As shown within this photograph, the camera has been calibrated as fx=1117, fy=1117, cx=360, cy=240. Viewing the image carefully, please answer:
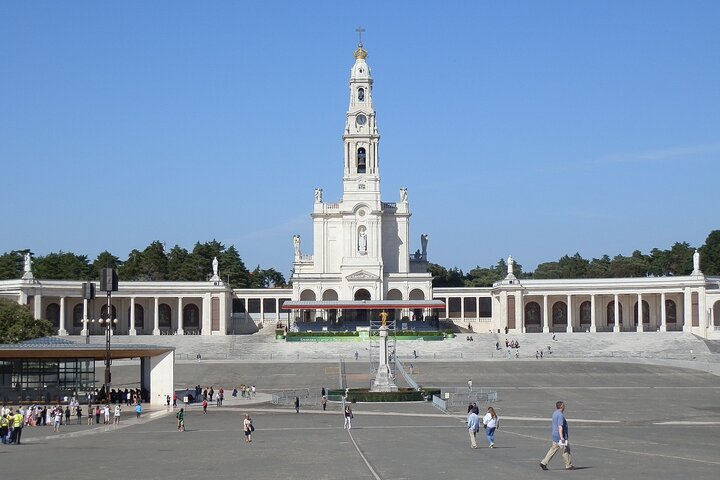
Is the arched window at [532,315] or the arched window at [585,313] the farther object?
the arched window at [532,315]

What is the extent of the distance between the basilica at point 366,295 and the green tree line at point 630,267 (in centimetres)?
2665

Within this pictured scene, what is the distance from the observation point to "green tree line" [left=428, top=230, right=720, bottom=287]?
146 meters

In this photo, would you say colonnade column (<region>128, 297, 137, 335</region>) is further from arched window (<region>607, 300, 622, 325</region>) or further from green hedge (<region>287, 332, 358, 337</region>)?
arched window (<region>607, 300, 622, 325</region>)

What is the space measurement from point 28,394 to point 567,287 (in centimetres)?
6939

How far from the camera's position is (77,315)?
118688 millimetres

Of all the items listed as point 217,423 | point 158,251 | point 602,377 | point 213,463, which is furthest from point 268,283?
point 213,463

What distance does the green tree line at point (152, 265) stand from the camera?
457 feet

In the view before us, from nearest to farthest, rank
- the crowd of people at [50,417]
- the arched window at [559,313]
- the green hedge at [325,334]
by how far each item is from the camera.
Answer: the crowd of people at [50,417]
the green hedge at [325,334]
the arched window at [559,313]

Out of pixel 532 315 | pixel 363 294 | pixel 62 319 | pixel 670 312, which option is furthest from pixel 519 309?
pixel 62 319

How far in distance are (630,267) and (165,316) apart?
7058 cm

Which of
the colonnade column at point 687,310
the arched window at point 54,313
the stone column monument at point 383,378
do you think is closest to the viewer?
the stone column monument at point 383,378

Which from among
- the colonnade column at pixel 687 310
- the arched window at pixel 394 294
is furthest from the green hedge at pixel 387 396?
the arched window at pixel 394 294

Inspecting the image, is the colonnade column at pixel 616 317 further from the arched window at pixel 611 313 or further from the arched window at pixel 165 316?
the arched window at pixel 165 316

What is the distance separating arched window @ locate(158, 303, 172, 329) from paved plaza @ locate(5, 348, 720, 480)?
4822cm
